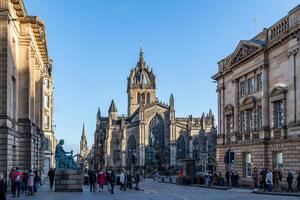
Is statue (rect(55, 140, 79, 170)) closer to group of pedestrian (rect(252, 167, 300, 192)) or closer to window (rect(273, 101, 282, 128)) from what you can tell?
group of pedestrian (rect(252, 167, 300, 192))

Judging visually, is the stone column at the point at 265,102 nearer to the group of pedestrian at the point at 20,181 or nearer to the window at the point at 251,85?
the window at the point at 251,85

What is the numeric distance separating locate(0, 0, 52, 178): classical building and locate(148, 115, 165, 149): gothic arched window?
85.3 metres

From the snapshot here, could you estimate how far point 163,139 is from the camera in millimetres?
137500

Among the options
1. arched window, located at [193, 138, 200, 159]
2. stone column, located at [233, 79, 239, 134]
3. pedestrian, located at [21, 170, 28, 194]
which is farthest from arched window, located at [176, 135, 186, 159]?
pedestrian, located at [21, 170, 28, 194]

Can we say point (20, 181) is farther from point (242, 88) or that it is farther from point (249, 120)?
point (242, 88)

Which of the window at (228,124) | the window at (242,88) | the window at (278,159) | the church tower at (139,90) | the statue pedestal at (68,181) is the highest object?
the church tower at (139,90)

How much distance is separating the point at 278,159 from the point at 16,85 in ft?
63.8

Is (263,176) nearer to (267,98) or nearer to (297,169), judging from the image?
(297,169)

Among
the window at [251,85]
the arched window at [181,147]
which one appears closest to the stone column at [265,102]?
the window at [251,85]

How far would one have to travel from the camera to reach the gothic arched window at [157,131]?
13700 centimetres

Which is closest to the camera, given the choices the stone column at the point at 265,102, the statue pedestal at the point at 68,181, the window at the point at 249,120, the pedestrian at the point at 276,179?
the statue pedestal at the point at 68,181

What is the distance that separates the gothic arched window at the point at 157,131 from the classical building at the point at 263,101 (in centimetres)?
7770

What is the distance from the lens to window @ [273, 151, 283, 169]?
144 feet

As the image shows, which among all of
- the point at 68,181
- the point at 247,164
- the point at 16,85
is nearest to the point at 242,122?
the point at 247,164
